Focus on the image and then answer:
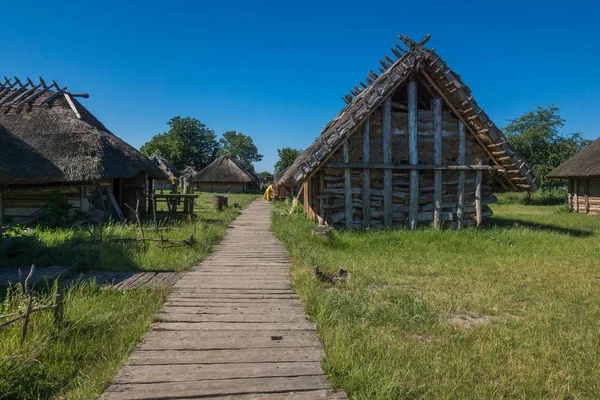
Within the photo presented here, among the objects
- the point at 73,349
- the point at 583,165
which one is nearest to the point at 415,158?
the point at 73,349

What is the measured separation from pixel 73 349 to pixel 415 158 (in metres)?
10.2

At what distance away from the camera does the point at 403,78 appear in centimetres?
1046

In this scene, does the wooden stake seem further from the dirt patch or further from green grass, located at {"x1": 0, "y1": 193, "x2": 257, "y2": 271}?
the dirt patch

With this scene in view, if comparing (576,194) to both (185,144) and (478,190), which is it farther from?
(185,144)

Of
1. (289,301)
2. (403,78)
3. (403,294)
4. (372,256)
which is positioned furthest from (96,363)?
(403,78)

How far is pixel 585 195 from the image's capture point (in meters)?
20.5

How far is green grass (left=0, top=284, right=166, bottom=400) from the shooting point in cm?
265

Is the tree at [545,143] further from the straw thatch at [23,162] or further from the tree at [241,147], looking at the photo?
the tree at [241,147]

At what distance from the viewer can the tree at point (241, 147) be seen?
9862 centimetres

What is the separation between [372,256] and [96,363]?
5857 mm

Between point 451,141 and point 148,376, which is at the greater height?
point 451,141

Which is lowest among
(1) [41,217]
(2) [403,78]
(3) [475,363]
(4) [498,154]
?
(3) [475,363]

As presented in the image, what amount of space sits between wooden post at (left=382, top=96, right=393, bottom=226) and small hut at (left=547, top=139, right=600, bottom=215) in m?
15.2

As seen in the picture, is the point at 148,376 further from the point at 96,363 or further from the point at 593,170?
the point at 593,170
